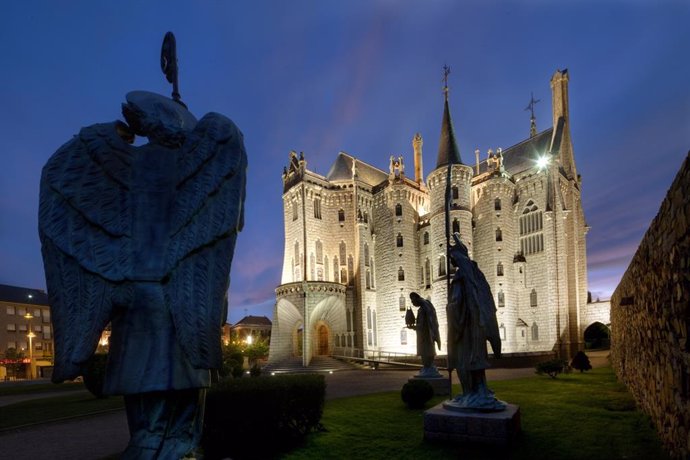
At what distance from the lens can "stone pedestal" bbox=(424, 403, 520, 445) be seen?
664 centimetres

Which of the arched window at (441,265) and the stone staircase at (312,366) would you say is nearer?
the stone staircase at (312,366)

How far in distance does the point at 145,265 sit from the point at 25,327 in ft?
213

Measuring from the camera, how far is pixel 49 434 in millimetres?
10289

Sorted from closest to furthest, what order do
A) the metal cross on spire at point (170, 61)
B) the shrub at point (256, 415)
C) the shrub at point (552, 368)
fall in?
the metal cross on spire at point (170, 61), the shrub at point (256, 415), the shrub at point (552, 368)

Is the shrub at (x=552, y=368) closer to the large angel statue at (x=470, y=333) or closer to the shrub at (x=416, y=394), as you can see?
the shrub at (x=416, y=394)

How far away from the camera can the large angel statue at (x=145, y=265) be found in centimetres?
247

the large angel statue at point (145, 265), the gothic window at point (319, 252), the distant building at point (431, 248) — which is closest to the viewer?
the large angel statue at point (145, 265)

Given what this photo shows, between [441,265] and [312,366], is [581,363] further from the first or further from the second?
[312,366]

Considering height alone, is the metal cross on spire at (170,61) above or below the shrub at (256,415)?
above

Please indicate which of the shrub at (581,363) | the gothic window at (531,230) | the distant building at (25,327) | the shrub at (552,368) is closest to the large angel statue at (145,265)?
the shrub at (552,368)

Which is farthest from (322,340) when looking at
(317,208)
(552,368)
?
(552,368)

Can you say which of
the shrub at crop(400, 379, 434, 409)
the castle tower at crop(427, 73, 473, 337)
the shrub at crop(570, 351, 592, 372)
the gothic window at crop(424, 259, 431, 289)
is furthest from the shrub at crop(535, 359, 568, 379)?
the gothic window at crop(424, 259, 431, 289)

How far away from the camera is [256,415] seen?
6.87 metres

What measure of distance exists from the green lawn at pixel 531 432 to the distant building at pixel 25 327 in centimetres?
5307
